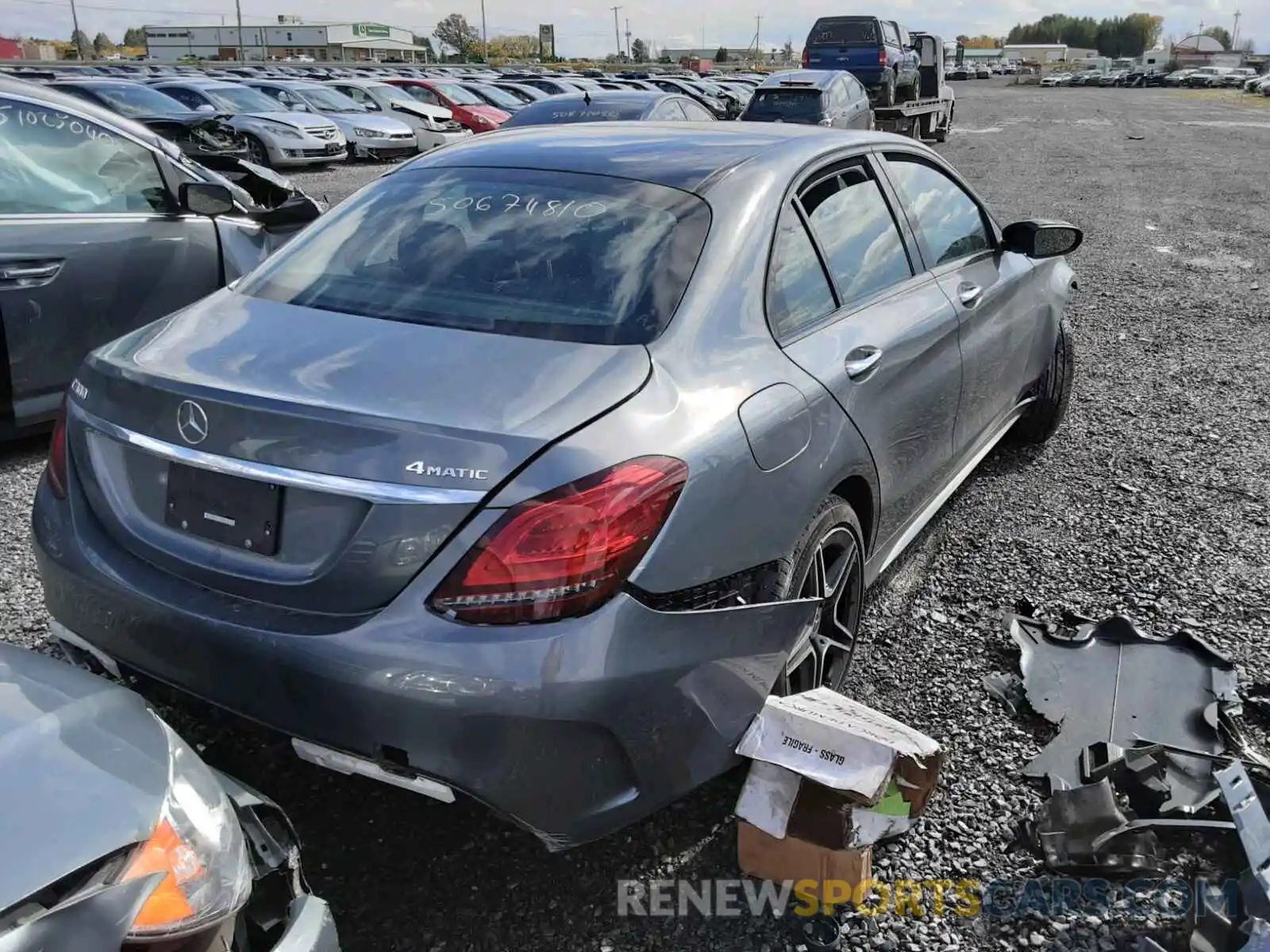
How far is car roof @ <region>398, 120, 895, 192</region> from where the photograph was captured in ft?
9.52

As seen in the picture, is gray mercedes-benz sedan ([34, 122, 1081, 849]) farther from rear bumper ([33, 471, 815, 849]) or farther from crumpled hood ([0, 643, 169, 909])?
crumpled hood ([0, 643, 169, 909])

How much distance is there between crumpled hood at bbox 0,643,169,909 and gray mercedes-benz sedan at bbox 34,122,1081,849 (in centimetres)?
35

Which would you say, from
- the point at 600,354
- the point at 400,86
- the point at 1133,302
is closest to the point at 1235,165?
the point at 1133,302

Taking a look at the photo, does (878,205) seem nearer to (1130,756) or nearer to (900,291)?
(900,291)

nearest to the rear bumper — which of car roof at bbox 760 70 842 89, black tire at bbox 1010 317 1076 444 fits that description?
black tire at bbox 1010 317 1076 444

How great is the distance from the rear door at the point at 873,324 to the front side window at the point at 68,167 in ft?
11.3

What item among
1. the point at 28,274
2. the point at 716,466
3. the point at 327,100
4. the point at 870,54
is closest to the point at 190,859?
the point at 716,466

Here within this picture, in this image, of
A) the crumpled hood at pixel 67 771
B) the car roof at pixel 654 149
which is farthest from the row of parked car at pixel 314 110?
the crumpled hood at pixel 67 771

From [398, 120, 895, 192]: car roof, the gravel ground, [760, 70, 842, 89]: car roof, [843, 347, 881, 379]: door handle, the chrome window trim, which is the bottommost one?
the gravel ground

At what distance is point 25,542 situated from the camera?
13.1ft

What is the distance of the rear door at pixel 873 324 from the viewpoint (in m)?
2.76

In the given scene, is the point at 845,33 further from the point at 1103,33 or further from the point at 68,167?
the point at 1103,33

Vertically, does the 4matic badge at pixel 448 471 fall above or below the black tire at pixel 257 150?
below

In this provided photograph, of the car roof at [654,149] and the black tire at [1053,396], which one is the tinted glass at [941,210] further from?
the black tire at [1053,396]
